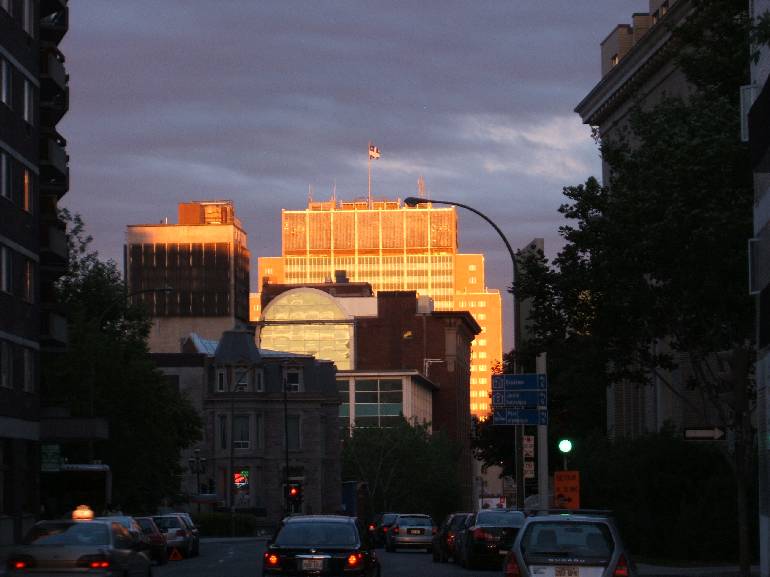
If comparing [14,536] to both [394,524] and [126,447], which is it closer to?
[126,447]

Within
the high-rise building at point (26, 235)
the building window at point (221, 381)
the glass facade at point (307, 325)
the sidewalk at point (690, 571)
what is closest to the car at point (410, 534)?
the high-rise building at point (26, 235)

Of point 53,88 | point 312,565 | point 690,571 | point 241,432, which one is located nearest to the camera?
point 312,565

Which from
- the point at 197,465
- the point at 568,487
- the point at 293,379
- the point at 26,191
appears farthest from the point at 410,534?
A: the point at 293,379

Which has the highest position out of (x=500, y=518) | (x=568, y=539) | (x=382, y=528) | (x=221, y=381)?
(x=221, y=381)

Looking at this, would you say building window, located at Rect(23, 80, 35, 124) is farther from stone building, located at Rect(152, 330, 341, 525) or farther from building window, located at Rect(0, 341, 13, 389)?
stone building, located at Rect(152, 330, 341, 525)

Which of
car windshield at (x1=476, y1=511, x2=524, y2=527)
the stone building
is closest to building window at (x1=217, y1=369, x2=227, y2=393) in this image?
the stone building

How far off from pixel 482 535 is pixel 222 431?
64549 millimetres

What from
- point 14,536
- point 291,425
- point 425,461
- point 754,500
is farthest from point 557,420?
point 754,500

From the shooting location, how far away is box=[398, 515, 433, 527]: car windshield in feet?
193

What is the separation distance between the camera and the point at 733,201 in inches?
1250

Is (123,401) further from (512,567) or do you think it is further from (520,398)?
(512,567)

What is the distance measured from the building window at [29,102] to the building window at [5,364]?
27.8ft

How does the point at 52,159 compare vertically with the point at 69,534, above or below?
above

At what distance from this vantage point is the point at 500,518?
39.1m
